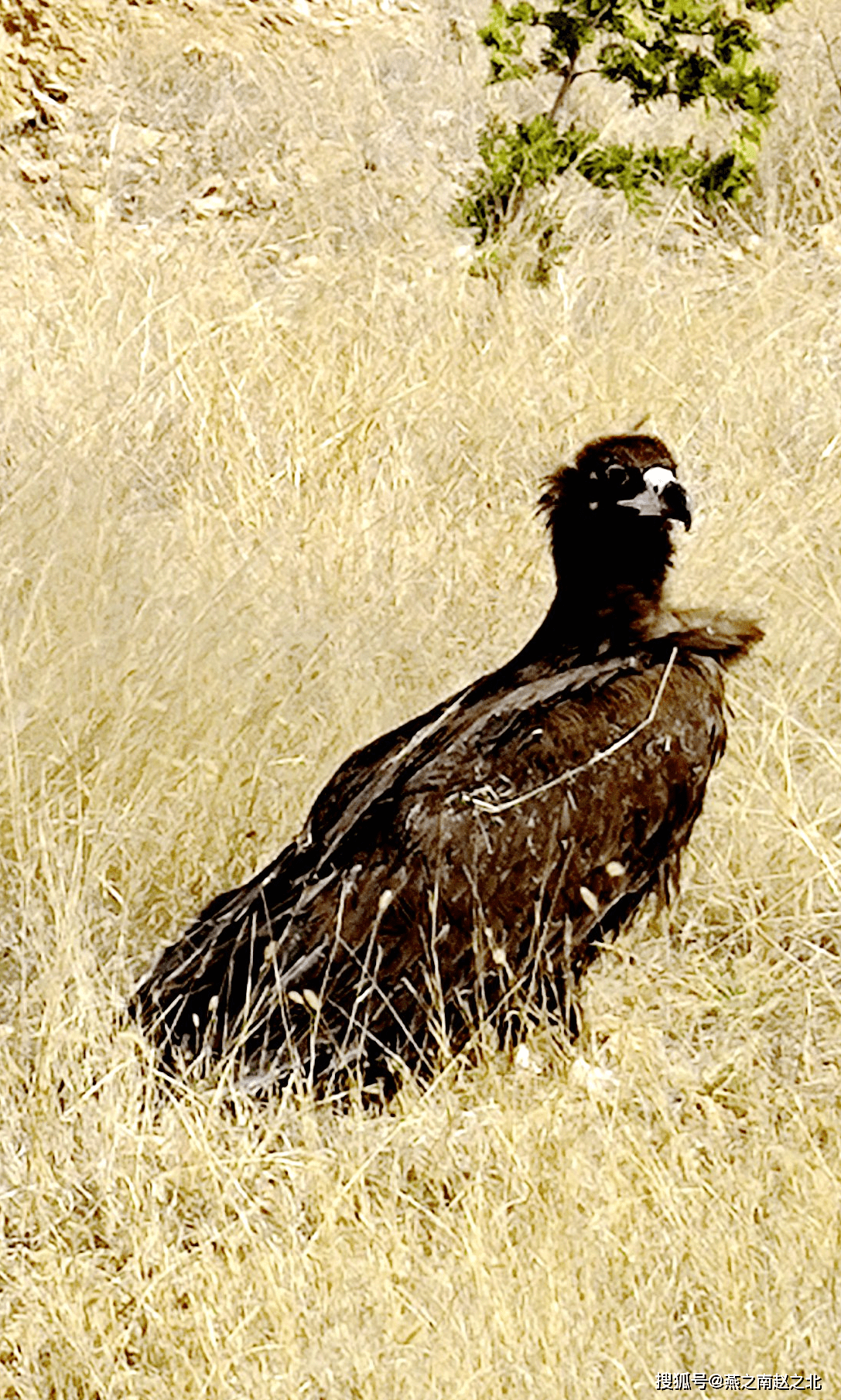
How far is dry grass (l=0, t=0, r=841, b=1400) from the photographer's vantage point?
3.20 meters

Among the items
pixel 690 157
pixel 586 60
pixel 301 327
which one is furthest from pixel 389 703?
pixel 586 60

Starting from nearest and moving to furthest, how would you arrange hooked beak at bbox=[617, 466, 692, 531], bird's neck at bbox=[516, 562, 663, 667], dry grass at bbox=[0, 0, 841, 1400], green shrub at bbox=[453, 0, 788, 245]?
dry grass at bbox=[0, 0, 841, 1400]
hooked beak at bbox=[617, 466, 692, 531]
bird's neck at bbox=[516, 562, 663, 667]
green shrub at bbox=[453, 0, 788, 245]

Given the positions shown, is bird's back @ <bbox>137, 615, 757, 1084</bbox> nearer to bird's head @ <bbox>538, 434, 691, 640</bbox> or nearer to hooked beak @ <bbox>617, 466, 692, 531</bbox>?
bird's head @ <bbox>538, 434, 691, 640</bbox>

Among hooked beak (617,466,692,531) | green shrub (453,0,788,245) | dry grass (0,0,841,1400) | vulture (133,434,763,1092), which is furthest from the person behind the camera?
green shrub (453,0,788,245)

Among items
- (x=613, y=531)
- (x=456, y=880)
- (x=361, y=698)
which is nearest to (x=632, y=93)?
(x=361, y=698)

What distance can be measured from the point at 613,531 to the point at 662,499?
16 cm

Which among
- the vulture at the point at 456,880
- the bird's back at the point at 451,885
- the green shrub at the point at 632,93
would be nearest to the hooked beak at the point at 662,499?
the vulture at the point at 456,880

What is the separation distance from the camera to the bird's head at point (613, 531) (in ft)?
13.9

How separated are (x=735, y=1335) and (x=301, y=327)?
492 centimetres

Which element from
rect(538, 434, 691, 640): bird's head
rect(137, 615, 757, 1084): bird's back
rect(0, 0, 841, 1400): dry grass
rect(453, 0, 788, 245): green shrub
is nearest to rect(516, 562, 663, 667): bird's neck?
rect(538, 434, 691, 640): bird's head

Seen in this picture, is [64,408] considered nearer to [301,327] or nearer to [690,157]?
[301,327]

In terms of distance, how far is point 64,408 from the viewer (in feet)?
21.5

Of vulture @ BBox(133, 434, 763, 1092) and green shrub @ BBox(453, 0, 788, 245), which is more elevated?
green shrub @ BBox(453, 0, 788, 245)

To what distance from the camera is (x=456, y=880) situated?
3.87 meters
